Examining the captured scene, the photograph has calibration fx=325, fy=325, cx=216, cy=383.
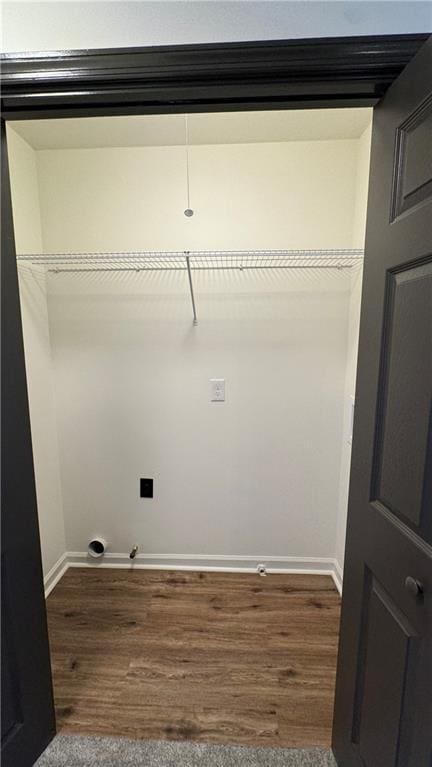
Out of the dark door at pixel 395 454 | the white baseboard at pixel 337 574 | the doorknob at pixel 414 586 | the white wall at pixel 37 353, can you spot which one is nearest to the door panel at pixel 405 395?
the dark door at pixel 395 454

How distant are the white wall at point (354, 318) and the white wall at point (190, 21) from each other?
0.82 m

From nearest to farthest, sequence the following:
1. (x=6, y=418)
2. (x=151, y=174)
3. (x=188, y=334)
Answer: (x=6, y=418)
(x=151, y=174)
(x=188, y=334)

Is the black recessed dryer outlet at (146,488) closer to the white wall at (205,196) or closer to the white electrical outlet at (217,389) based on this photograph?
the white electrical outlet at (217,389)

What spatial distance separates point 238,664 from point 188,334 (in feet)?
5.43

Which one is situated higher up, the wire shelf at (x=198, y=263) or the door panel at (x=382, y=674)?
the wire shelf at (x=198, y=263)

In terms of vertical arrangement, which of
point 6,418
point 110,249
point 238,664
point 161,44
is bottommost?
point 238,664

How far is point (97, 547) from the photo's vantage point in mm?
2100

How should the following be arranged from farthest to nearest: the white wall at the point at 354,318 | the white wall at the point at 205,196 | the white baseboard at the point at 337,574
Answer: the white baseboard at the point at 337,574 → the white wall at the point at 205,196 → the white wall at the point at 354,318

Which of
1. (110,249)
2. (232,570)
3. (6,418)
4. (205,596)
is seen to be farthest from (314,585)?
(110,249)

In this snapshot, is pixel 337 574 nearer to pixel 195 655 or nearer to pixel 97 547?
pixel 195 655

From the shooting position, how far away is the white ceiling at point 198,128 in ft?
4.92

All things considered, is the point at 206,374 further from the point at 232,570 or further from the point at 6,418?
the point at 232,570

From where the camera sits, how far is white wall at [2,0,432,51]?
809 mm

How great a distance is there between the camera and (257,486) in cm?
201
